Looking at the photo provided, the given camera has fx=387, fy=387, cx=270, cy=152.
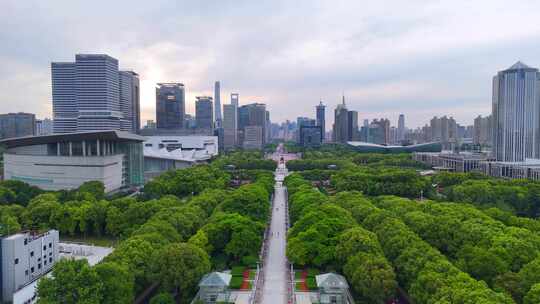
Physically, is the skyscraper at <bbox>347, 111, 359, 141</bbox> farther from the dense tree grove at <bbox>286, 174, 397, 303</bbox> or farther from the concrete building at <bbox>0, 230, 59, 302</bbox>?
the concrete building at <bbox>0, 230, 59, 302</bbox>

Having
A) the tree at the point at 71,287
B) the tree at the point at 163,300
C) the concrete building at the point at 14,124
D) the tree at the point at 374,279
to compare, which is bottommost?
the tree at the point at 163,300

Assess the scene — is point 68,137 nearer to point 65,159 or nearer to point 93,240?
point 65,159

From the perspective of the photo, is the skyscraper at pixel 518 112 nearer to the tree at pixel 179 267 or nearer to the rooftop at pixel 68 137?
the rooftop at pixel 68 137

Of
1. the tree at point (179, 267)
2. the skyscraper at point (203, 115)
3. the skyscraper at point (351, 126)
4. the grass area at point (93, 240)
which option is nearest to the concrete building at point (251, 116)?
the skyscraper at point (351, 126)

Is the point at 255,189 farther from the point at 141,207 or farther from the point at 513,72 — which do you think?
the point at 513,72

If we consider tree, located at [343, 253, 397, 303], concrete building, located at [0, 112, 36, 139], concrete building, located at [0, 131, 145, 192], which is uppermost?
concrete building, located at [0, 112, 36, 139]

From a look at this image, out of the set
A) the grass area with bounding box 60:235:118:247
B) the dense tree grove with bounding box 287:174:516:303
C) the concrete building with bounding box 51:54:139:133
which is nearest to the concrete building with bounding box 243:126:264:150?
the concrete building with bounding box 51:54:139:133
